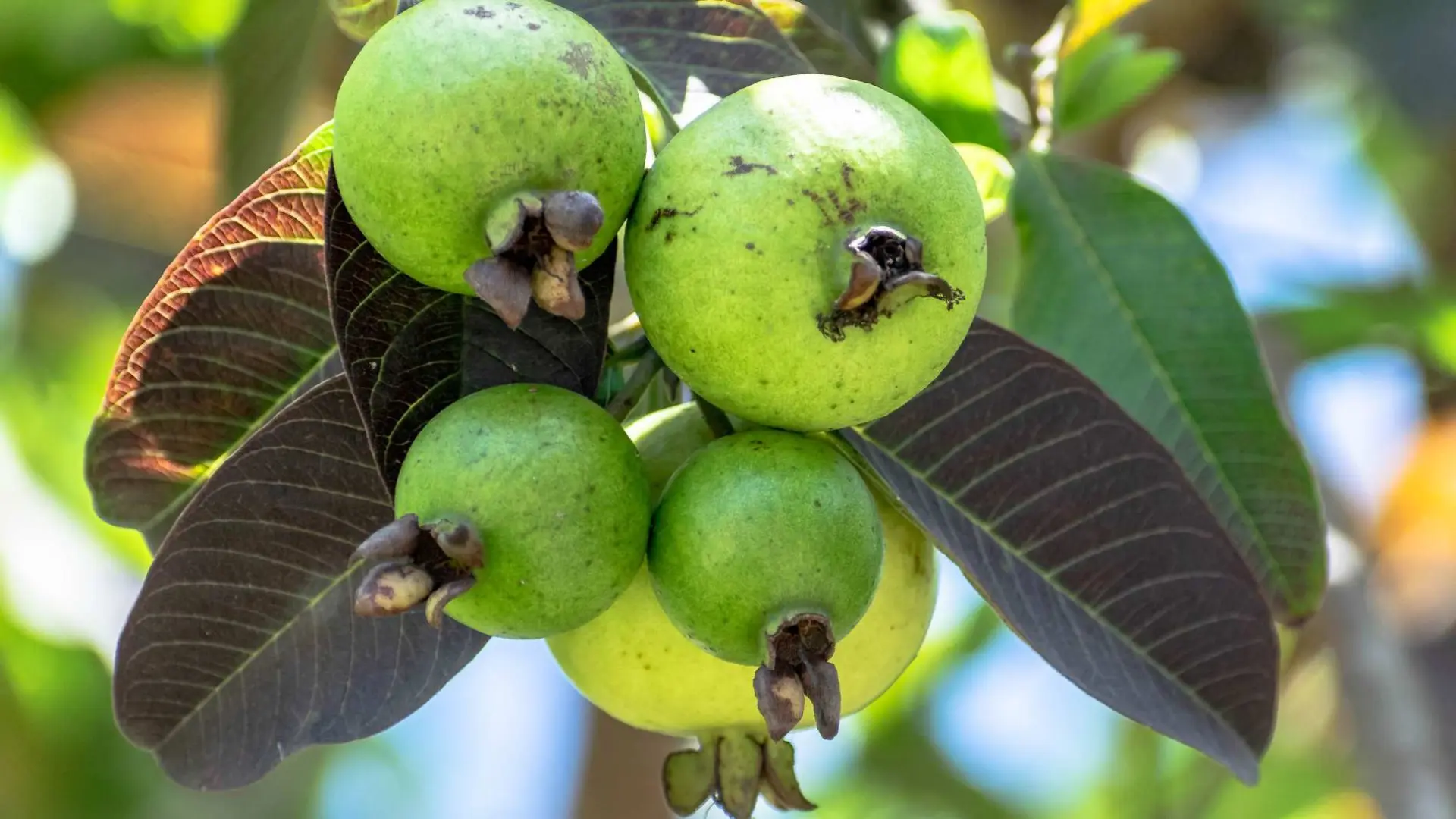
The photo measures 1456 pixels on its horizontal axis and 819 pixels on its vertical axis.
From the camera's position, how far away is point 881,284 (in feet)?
2.69

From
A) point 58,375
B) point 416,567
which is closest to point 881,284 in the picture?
point 416,567

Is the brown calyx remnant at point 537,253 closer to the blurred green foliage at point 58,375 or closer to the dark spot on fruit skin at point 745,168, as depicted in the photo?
the dark spot on fruit skin at point 745,168

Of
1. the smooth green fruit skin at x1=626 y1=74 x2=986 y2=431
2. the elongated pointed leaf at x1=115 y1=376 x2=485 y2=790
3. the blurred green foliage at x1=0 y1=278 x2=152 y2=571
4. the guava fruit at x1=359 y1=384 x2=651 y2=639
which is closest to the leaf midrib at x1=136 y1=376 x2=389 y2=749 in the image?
the elongated pointed leaf at x1=115 y1=376 x2=485 y2=790

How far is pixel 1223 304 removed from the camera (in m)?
1.44

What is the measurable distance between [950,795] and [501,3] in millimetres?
2757

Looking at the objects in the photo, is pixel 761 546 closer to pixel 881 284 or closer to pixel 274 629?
pixel 881 284

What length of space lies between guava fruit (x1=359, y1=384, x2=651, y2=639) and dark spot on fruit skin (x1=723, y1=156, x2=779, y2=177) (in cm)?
18

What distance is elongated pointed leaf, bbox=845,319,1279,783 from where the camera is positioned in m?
1.15

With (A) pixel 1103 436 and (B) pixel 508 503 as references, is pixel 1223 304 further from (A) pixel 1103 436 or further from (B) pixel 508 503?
(B) pixel 508 503

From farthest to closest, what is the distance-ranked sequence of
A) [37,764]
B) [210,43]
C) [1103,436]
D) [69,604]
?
[37,764] → [69,604] → [210,43] → [1103,436]

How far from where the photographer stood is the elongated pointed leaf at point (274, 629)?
1.08 m

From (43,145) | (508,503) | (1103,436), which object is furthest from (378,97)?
(43,145)

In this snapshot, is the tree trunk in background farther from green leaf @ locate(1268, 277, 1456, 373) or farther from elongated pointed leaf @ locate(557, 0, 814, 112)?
elongated pointed leaf @ locate(557, 0, 814, 112)

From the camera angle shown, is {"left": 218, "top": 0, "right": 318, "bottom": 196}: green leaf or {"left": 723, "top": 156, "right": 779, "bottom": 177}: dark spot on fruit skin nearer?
{"left": 723, "top": 156, "right": 779, "bottom": 177}: dark spot on fruit skin
